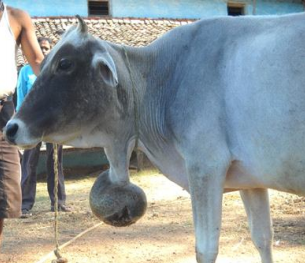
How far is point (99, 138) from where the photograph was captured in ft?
10.8

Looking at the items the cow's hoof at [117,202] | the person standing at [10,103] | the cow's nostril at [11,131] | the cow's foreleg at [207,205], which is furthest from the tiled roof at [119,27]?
the cow's foreleg at [207,205]

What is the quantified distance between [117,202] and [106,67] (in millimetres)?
835

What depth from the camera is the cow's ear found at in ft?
10.1

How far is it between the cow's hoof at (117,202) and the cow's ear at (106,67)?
671mm

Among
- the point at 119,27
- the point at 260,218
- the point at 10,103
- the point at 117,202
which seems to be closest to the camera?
the point at 117,202

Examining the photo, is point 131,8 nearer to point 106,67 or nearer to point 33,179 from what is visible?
point 33,179

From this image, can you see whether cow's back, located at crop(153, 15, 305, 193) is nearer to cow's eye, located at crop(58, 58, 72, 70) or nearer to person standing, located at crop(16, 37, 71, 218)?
cow's eye, located at crop(58, 58, 72, 70)

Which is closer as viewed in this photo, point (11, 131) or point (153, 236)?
point (11, 131)

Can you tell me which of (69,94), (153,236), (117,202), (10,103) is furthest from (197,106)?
(153,236)

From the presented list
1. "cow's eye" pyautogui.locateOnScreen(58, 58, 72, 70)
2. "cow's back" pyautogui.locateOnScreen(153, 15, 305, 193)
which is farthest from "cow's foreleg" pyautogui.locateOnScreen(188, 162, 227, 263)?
"cow's eye" pyautogui.locateOnScreen(58, 58, 72, 70)

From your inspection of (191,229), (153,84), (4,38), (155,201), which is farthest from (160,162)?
(155,201)

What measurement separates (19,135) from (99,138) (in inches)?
19.7

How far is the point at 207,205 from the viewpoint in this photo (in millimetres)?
2971

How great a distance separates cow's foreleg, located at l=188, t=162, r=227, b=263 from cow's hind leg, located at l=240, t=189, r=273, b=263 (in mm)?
526
